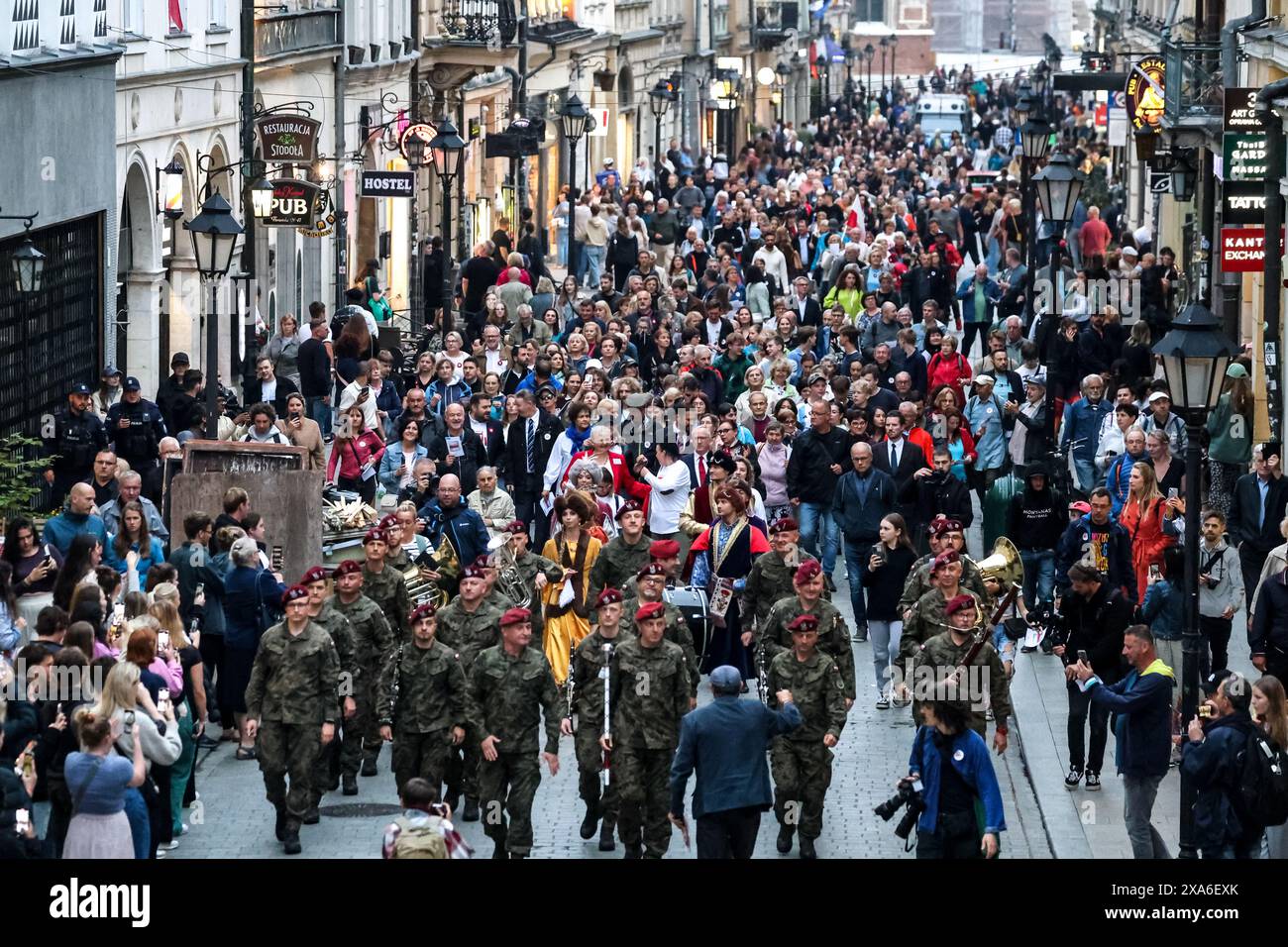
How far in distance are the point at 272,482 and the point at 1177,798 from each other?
23.1 ft

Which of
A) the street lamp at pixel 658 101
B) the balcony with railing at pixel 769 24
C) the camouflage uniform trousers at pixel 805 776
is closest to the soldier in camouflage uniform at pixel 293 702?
the camouflage uniform trousers at pixel 805 776

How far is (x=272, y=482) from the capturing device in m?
19.5

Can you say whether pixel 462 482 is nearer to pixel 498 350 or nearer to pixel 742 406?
pixel 742 406

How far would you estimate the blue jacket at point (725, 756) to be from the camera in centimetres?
1332

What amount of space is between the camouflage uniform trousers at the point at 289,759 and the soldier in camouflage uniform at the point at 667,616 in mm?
1849

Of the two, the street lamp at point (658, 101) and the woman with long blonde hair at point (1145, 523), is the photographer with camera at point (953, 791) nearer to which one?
the woman with long blonde hair at point (1145, 523)

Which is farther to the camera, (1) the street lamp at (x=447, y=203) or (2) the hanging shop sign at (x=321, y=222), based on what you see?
(1) the street lamp at (x=447, y=203)

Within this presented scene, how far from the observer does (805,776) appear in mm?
14617

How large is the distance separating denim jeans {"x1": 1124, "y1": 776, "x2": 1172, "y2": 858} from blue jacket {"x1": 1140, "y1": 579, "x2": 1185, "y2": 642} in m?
2.59

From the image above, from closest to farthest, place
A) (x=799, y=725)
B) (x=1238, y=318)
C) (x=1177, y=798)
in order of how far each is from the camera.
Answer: (x=799, y=725), (x=1177, y=798), (x=1238, y=318)

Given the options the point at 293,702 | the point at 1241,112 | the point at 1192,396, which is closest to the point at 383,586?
the point at 293,702

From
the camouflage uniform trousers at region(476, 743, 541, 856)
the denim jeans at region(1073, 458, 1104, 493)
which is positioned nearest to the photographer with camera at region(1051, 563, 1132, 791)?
the camouflage uniform trousers at region(476, 743, 541, 856)

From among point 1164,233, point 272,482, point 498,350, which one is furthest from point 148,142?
point 1164,233

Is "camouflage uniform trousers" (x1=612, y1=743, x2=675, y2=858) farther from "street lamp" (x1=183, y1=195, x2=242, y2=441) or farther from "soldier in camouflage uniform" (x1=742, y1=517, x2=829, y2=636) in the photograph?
"street lamp" (x1=183, y1=195, x2=242, y2=441)
